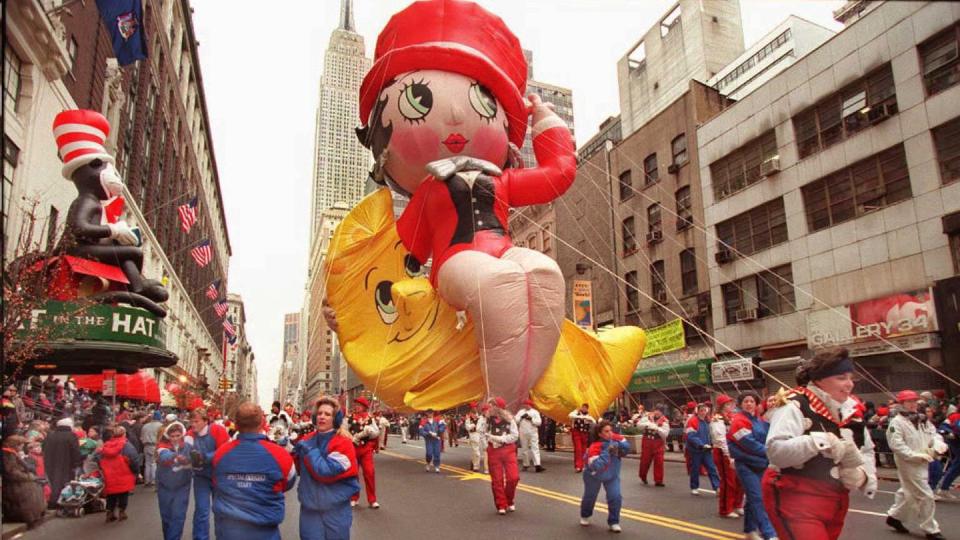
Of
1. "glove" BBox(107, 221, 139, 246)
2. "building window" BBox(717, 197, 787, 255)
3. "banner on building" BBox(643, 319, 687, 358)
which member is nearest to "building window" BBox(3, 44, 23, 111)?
"glove" BBox(107, 221, 139, 246)

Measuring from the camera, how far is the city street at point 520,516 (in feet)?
25.6

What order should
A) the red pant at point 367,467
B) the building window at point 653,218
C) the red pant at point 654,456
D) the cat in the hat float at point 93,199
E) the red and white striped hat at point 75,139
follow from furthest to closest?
the building window at point 653,218, the red and white striped hat at point 75,139, the cat in the hat float at point 93,199, the red pant at point 654,456, the red pant at point 367,467

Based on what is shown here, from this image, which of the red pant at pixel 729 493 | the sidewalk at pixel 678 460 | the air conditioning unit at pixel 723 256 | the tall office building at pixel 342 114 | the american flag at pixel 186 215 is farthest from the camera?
the tall office building at pixel 342 114

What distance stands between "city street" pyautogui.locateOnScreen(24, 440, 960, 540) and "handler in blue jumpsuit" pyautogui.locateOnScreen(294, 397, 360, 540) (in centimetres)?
249

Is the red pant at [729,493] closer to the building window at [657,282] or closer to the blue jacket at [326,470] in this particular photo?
the blue jacket at [326,470]

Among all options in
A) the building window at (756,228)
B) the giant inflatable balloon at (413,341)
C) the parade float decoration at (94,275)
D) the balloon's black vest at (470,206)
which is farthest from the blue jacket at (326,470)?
the building window at (756,228)

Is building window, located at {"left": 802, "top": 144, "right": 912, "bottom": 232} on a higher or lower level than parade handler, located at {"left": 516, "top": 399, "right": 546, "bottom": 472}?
higher

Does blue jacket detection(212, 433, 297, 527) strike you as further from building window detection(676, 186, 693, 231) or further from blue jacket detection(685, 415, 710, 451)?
building window detection(676, 186, 693, 231)

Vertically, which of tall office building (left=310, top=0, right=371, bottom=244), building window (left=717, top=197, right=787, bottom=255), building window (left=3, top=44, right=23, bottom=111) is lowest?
building window (left=717, top=197, right=787, bottom=255)

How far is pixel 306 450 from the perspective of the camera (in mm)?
5430

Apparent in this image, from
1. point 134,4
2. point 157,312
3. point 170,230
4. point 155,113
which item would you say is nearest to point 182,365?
point 170,230

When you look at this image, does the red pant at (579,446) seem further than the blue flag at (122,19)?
No

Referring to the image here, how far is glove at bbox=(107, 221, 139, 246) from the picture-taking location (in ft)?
55.6

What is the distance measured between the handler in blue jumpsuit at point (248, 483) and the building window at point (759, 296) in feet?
62.3
